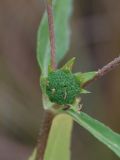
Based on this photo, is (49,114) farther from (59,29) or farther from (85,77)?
(59,29)

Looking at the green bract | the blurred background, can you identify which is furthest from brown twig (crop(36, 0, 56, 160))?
the blurred background

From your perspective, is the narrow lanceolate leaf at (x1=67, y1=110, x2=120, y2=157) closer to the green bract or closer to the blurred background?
the green bract

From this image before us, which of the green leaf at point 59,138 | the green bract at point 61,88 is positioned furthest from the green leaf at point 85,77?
the green leaf at point 59,138

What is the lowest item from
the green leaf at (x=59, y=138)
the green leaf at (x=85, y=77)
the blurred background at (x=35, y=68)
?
the blurred background at (x=35, y=68)

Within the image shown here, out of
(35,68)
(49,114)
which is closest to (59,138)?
(49,114)

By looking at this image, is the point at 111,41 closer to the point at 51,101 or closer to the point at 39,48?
the point at 39,48

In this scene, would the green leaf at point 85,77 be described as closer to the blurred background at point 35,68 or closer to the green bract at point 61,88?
the green bract at point 61,88
